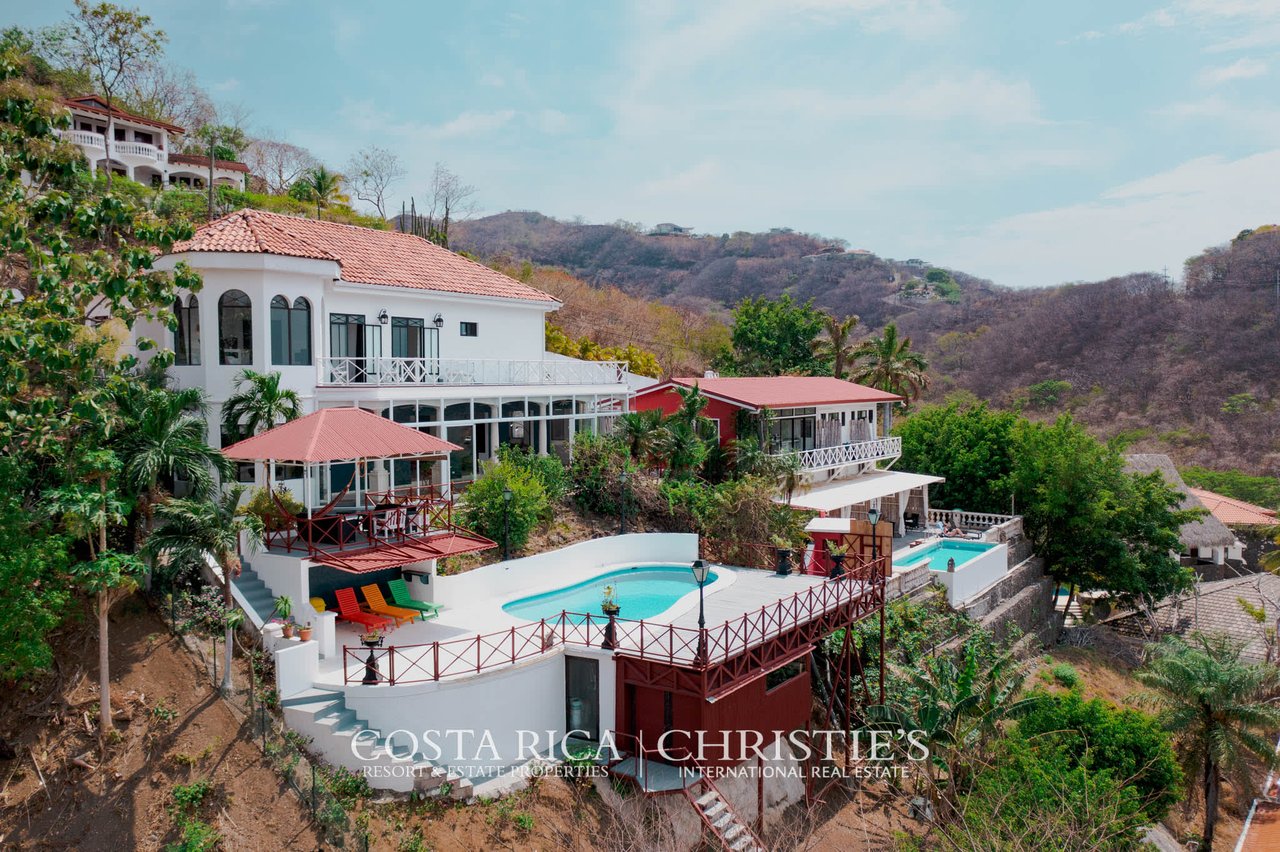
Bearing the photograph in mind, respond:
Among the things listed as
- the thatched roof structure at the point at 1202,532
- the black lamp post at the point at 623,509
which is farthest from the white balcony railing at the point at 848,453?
the thatched roof structure at the point at 1202,532

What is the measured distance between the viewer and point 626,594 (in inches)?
788

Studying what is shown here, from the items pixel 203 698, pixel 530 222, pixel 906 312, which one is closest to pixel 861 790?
pixel 203 698

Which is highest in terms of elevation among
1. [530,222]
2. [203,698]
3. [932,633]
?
[530,222]

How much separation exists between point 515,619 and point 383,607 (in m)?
2.56

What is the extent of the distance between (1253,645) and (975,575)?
12.4m

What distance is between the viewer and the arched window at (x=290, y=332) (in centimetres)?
1941

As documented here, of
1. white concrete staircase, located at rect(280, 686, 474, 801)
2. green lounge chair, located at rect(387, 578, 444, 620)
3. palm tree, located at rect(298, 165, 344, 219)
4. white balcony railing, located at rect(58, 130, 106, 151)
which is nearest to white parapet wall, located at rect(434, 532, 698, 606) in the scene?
green lounge chair, located at rect(387, 578, 444, 620)

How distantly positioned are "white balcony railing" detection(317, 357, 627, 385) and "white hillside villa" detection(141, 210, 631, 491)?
46mm

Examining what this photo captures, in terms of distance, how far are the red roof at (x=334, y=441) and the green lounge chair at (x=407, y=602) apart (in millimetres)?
2839

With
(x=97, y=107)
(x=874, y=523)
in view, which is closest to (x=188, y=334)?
(x=874, y=523)

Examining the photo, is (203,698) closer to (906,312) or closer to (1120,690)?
(1120,690)

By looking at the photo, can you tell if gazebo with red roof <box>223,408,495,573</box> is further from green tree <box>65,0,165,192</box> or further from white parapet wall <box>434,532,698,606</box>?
green tree <box>65,0,165,192</box>

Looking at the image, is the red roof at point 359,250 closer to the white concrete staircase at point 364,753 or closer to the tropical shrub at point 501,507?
the tropical shrub at point 501,507

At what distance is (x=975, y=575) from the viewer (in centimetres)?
2519
